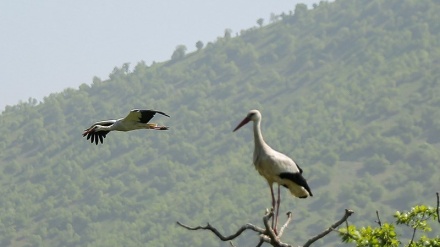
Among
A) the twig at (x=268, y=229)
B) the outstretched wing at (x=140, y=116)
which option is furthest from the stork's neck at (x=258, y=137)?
the outstretched wing at (x=140, y=116)

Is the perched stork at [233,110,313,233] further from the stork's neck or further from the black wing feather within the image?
the black wing feather

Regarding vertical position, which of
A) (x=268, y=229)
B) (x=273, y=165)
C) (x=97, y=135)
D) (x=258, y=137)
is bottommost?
(x=268, y=229)

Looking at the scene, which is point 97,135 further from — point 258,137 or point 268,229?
point 268,229

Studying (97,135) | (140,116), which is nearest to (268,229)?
(140,116)

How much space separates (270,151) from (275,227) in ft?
3.48

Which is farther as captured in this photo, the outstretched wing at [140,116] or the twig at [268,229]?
the outstretched wing at [140,116]

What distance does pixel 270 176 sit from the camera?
14.7 metres

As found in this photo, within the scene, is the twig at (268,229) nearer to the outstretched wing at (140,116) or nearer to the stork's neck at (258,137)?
the stork's neck at (258,137)

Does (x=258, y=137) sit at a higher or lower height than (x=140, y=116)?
lower

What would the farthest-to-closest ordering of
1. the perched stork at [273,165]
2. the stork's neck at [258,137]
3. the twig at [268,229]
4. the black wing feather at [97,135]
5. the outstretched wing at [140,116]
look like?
1. the black wing feather at [97,135]
2. the outstretched wing at [140,116]
3. the perched stork at [273,165]
4. the stork's neck at [258,137]
5. the twig at [268,229]

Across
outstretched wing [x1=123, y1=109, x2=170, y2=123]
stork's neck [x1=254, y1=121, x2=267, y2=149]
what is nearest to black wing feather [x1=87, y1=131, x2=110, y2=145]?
outstretched wing [x1=123, y1=109, x2=170, y2=123]

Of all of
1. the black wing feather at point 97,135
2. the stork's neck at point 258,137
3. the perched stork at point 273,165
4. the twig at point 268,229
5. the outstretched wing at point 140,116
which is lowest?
the twig at point 268,229

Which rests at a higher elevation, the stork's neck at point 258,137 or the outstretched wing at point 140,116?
the outstretched wing at point 140,116

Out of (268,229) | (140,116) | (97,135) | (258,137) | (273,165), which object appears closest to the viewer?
(268,229)
